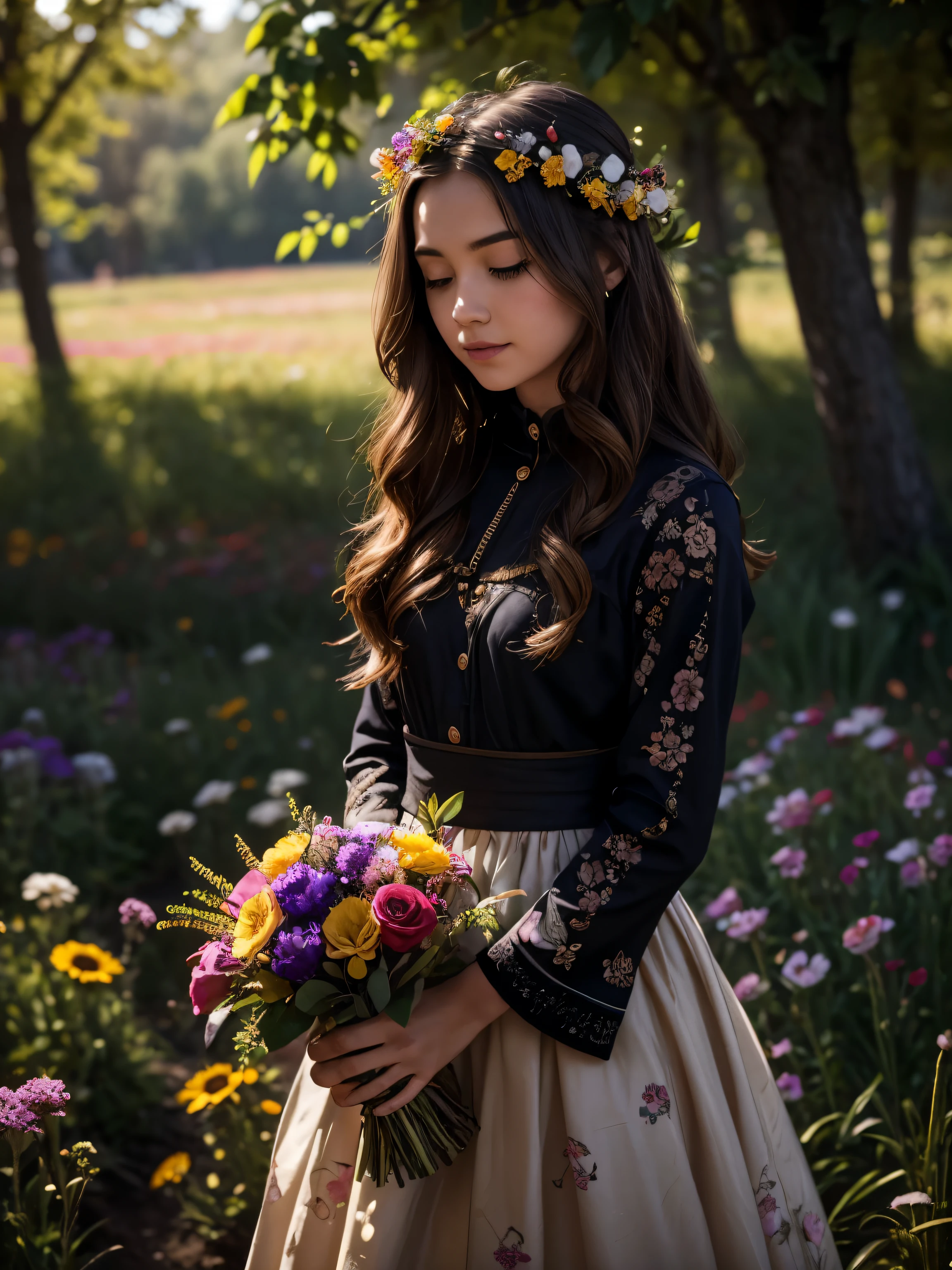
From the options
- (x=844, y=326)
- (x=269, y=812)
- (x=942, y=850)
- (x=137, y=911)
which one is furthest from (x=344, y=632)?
(x=942, y=850)

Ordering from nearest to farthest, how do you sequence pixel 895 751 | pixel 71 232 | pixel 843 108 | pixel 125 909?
pixel 125 909 → pixel 895 751 → pixel 843 108 → pixel 71 232

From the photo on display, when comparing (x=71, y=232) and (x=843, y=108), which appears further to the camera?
(x=71, y=232)

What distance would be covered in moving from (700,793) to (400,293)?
0.87m

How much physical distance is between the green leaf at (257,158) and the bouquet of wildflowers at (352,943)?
2.27 meters

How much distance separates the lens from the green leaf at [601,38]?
2611 mm

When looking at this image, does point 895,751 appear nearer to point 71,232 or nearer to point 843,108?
point 843,108

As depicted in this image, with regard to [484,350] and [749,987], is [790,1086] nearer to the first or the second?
[749,987]

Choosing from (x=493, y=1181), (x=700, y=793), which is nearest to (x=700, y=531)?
→ (x=700, y=793)

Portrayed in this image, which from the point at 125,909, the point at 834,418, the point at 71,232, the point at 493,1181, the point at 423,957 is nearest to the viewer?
the point at 423,957

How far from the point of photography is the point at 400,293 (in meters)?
1.65

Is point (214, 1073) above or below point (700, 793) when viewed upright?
below

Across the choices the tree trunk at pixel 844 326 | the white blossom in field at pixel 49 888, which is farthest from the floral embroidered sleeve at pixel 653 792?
the tree trunk at pixel 844 326

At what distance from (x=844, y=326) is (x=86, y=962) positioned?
365 centimetres

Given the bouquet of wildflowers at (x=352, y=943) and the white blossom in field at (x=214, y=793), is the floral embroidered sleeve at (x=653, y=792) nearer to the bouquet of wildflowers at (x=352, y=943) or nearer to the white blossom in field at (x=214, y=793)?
the bouquet of wildflowers at (x=352, y=943)
